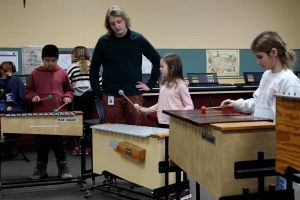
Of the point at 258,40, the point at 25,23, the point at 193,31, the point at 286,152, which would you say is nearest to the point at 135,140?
the point at 258,40

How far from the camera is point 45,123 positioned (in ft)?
13.1

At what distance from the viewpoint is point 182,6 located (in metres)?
7.11

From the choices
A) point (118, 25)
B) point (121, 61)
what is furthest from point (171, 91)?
point (118, 25)

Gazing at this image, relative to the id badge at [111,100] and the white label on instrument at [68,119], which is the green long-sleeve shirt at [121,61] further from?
the white label on instrument at [68,119]

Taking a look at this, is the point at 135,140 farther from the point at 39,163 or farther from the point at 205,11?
the point at 205,11

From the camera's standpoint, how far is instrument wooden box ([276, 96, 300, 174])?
5.33 ft

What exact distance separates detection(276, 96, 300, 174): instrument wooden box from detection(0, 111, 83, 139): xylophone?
251 cm

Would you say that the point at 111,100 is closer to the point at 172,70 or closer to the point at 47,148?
the point at 172,70

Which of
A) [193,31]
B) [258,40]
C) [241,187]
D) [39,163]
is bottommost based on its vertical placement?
[39,163]

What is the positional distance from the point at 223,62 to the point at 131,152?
4457mm

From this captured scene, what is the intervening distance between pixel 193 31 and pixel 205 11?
403 mm

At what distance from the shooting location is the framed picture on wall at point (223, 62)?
24.0 ft

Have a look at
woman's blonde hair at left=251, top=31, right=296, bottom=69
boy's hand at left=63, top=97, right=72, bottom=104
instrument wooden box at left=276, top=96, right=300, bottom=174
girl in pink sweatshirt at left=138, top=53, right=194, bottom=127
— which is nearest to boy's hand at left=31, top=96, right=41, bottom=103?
boy's hand at left=63, top=97, right=72, bottom=104

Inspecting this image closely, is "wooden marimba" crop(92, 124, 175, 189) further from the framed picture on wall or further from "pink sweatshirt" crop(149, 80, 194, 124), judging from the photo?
the framed picture on wall
